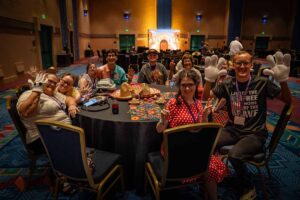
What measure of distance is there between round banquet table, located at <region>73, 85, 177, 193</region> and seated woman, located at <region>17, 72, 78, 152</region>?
19 centimetres

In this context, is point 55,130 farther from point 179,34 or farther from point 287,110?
point 179,34

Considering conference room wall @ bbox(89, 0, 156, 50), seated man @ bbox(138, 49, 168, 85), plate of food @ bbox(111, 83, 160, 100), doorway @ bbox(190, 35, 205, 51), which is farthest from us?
doorway @ bbox(190, 35, 205, 51)

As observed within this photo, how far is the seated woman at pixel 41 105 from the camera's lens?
197cm

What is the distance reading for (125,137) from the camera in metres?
1.98

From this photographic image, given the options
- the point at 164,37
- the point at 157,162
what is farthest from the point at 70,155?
the point at 164,37

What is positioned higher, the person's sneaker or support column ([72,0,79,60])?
support column ([72,0,79,60])

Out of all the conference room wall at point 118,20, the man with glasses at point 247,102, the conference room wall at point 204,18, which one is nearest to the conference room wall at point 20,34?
the man with glasses at point 247,102

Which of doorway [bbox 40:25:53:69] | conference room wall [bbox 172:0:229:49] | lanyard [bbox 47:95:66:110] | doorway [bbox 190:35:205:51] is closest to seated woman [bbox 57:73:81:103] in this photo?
lanyard [bbox 47:95:66:110]

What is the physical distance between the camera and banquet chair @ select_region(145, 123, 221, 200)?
1.40m

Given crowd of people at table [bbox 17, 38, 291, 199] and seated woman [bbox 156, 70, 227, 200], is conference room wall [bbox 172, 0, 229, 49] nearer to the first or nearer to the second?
crowd of people at table [bbox 17, 38, 291, 199]

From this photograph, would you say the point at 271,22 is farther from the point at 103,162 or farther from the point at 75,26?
the point at 103,162

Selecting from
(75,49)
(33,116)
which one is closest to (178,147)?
(33,116)

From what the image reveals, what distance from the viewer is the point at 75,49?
48.4ft

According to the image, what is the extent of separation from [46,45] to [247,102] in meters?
10.6
